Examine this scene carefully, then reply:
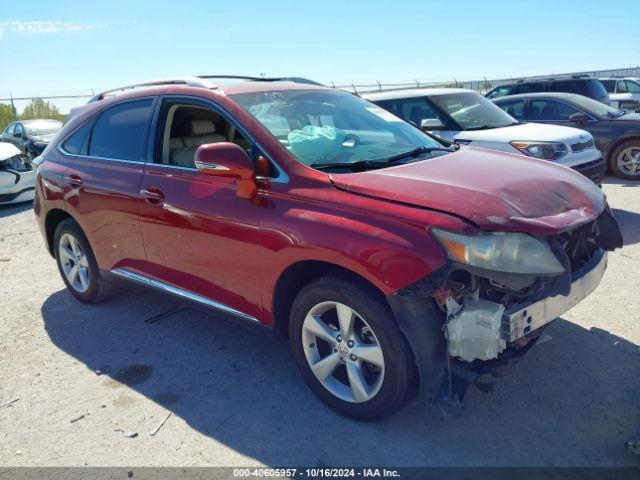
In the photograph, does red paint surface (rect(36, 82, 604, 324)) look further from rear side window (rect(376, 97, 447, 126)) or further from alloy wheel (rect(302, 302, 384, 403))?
rear side window (rect(376, 97, 447, 126))

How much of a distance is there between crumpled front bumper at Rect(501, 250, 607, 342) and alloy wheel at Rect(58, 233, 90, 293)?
3.59m

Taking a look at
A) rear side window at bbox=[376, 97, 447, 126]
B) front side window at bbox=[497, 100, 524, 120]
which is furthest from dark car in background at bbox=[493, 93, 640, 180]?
rear side window at bbox=[376, 97, 447, 126]

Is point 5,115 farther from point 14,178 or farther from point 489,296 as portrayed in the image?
point 489,296

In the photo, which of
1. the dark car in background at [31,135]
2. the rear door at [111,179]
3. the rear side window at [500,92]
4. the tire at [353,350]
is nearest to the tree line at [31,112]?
the dark car in background at [31,135]

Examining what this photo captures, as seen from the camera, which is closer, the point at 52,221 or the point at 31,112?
the point at 52,221

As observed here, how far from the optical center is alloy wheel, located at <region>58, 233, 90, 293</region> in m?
4.64

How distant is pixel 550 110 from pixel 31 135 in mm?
13068

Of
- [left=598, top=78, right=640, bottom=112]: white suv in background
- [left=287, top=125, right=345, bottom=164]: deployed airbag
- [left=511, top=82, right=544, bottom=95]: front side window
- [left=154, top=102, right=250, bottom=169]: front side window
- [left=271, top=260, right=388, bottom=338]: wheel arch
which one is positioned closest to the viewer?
[left=271, top=260, right=388, bottom=338]: wheel arch

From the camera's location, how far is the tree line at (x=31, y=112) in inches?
871

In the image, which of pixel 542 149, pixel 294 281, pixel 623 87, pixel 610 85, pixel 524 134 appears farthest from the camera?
pixel 610 85

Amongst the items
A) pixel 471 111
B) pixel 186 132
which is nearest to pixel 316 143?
pixel 186 132

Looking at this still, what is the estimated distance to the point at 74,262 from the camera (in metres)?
4.75

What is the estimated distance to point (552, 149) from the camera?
673 centimetres

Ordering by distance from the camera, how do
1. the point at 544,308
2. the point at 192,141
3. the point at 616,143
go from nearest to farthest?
1. the point at 544,308
2. the point at 192,141
3. the point at 616,143
